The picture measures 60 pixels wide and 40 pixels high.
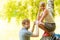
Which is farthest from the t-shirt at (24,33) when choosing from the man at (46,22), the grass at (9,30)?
the grass at (9,30)

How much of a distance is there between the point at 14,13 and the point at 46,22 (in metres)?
1.96

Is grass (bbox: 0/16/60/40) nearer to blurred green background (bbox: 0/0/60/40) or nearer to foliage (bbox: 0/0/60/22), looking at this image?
blurred green background (bbox: 0/0/60/40)

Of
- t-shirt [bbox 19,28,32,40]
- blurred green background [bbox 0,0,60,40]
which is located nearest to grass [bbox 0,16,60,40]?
blurred green background [bbox 0,0,60,40]

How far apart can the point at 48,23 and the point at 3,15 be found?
7.27ft

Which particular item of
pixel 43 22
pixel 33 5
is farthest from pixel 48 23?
pixel 33 5

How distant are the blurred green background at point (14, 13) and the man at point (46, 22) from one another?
1.70 meters

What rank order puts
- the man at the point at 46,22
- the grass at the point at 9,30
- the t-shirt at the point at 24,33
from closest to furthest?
1. the t-shirt at the point at 24,33
2. the man at the point at 46,22
3. the grass at the point at 9,30

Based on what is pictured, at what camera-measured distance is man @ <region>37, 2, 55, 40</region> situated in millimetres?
2599

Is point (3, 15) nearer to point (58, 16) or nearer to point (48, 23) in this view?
point (58, 16)

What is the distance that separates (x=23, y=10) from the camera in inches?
177

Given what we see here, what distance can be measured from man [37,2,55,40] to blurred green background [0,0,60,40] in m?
1.70

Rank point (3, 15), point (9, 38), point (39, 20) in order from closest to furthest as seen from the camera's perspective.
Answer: point (39, 20)
point (9, 38)
point (3, 15)

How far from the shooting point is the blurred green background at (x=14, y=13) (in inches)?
174

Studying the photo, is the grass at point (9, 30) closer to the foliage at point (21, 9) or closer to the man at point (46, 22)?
the foliage at point (21, 9)
